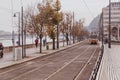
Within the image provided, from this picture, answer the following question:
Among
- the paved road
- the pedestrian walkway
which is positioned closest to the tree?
the paved road

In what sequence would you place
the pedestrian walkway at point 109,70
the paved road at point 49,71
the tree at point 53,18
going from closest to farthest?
the pedestrian walkway at point 109,70 < the paved road at point 49,71 < the tree at point 53,18

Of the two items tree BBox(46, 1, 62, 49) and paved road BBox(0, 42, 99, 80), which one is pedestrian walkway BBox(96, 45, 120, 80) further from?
tree BBox(46, 1, 62, 49)

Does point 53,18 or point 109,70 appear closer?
point 109,70

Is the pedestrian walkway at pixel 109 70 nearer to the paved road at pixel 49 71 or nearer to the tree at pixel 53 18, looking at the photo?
the paved road at pixel 49 71

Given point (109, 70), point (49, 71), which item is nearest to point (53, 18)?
point (49, 71)

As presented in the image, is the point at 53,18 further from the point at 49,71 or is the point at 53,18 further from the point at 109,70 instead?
the point at 109,70

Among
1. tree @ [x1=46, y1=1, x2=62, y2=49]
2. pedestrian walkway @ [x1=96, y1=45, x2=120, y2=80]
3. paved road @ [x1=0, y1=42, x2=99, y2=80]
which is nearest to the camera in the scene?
pedestrian walkway @ [x1=96, y1=45, x2=120, y2=80]

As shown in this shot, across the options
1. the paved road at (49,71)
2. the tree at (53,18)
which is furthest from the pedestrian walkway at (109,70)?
the tree at (53,18)

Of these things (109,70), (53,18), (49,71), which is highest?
(53,18)

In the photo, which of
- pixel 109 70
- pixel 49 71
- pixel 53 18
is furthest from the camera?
pixel 53 18

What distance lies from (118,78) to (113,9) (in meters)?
182

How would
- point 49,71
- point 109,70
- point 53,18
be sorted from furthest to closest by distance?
point 53,18 < point 49,71 < point 109,70

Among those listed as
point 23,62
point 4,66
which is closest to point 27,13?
point 23,62

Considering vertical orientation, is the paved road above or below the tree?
below
